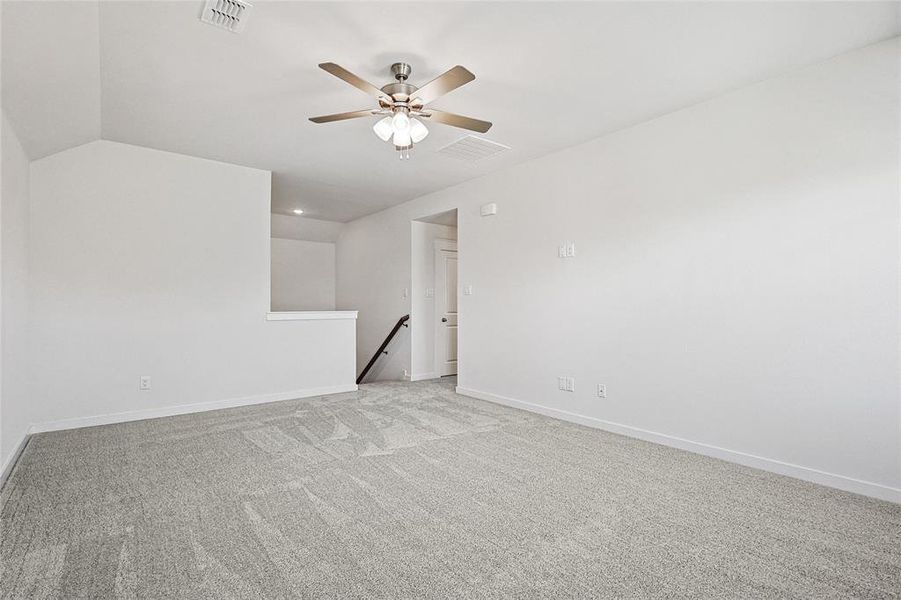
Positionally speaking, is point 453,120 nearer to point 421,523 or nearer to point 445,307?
point 421,523

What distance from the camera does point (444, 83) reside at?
231cm

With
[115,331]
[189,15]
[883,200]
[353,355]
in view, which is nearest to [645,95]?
[883,200]

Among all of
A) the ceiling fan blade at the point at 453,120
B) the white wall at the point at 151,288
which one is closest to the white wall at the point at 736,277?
the ceiling fan blade at the point at 453,120

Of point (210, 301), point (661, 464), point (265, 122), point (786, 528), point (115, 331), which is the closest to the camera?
point (786, 528)

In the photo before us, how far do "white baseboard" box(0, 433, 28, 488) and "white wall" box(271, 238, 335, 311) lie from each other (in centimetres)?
456

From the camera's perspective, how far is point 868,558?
1.87m

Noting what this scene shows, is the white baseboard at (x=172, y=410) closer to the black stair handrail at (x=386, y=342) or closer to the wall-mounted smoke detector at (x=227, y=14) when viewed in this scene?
the black stair handrail at (x=386, y=342)

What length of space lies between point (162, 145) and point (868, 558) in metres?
5.50

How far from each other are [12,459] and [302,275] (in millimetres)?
5341

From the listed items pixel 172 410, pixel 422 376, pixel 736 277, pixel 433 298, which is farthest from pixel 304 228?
pixel 736 277

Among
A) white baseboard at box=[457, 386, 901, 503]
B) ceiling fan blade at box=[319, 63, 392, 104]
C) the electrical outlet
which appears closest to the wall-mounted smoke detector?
ceiling fan blade at box=[319, 63, 392, 104]

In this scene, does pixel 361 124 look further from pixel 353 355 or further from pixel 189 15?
pixel 353 355

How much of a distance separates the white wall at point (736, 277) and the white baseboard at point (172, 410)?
90.0 inches

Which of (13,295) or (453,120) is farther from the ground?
(453,120)
